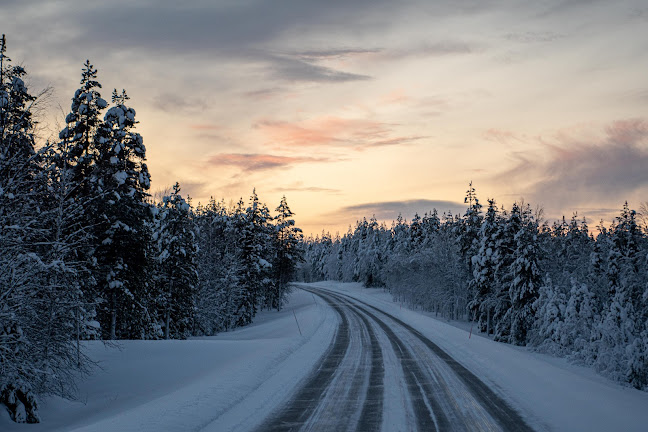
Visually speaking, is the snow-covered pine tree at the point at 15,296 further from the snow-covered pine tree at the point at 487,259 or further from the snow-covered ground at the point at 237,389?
the snow-covered pine tree at the point at 487,259

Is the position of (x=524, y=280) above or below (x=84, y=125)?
below

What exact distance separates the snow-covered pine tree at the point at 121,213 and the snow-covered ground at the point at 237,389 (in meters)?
4.30

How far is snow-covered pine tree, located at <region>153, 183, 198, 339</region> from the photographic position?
3703 centimetres

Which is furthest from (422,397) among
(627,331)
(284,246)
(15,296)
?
(284,246)

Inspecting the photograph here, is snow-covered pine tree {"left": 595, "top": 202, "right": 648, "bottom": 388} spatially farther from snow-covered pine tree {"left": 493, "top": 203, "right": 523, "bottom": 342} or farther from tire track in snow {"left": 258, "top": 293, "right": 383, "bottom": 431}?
snow-covered pine tree {"left": 493, "top": 203, "right": 523, "bottom": 342}

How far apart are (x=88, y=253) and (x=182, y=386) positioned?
11.0 meters

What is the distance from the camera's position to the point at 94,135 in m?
24.9

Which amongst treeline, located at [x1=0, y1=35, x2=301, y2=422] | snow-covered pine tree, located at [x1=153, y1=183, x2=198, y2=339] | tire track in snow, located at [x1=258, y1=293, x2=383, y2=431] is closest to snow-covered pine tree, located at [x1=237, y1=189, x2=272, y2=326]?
treeline, located at [x1=0, y1=35, x2=301, y2=422]

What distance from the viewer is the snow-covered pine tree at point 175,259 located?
121 feet

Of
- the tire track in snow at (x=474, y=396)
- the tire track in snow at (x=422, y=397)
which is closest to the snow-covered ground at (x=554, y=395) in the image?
the tire track in snow at (x=474, y=396)

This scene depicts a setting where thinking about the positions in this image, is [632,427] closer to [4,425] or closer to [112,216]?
[4,425]

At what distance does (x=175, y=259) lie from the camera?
37.2 m

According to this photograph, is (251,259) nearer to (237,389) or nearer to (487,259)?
(487,259)

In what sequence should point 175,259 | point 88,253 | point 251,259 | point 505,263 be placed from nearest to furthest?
1. point 88,253
2. point 175,259
3. point 505,263
4. point 251,259
